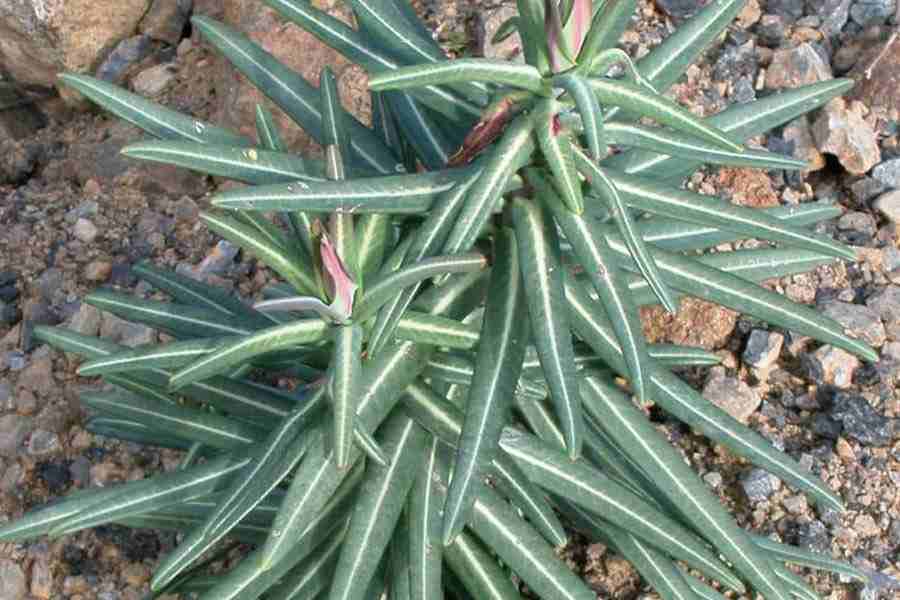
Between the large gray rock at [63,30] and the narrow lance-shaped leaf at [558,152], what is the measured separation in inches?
118

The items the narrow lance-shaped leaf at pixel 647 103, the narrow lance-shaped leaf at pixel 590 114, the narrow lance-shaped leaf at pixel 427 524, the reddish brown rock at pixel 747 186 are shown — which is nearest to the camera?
the narrow lance-shaped leaf at pixel 590 114

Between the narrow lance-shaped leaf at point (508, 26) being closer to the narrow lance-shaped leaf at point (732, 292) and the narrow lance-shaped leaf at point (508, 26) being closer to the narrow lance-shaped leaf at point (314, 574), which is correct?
the narrow lance-shaped leaf at point (732, 292)

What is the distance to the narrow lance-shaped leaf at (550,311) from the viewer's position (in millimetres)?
1718

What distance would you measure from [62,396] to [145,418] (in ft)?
3.49

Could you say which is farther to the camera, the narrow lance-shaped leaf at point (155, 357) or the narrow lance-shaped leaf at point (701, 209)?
the narrow lance-shaped leaf at point (155, 357)

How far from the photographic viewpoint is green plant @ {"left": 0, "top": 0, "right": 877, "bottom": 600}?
171cm

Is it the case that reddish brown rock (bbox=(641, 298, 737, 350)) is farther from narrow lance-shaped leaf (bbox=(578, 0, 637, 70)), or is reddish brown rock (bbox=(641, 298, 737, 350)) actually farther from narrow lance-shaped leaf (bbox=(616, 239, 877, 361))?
narrow lance-shaped leaf (bbox=(578, 0, 637, 70))

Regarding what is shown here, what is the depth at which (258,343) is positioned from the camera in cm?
175

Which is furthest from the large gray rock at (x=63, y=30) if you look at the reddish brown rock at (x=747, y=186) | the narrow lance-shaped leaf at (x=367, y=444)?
the narrow lance-shaped leaf at (x=367, y=444)

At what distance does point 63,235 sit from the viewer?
371 centimetres

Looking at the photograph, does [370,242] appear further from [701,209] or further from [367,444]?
[701,209]

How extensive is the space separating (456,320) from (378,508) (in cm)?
34

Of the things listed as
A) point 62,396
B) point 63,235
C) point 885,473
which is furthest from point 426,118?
point 63,235

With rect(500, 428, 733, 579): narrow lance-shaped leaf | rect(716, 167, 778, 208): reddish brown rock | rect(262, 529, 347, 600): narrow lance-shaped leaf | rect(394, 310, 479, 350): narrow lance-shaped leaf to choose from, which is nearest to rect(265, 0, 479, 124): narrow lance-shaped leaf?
rect(394, 310, 479, 350): narrow lance-shaped leaf
